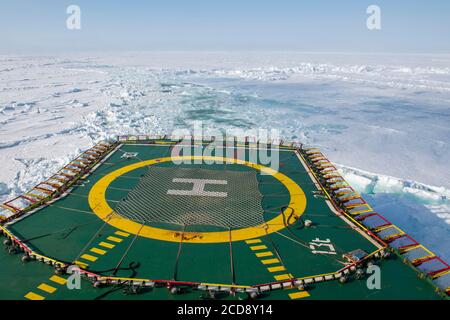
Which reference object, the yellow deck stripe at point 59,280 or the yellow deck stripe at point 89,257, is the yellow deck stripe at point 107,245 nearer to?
the yellow deck stripe at point 89,257

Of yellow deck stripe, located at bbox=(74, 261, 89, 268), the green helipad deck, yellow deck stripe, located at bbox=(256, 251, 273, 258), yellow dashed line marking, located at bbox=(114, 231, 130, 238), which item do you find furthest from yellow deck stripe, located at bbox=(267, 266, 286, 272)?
yellow deck stripe, located at bbox=(74, 261, 89, 268)

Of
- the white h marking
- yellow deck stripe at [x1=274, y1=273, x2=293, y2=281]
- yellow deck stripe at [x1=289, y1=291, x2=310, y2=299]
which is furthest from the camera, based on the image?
the white h marking

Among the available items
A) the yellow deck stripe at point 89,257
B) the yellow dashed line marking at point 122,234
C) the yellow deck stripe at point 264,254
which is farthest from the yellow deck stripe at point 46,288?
the yellow deck stripe at point 264,254

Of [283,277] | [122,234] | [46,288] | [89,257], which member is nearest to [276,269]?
[283,277]

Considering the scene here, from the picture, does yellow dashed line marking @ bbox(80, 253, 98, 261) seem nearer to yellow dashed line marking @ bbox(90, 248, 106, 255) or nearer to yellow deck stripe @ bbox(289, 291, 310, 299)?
yellow dashed line marking @ bbox(90, 248, 106, 255)

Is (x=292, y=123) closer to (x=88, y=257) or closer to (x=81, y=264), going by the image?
(x=88, y=257)

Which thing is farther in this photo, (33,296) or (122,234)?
(122,234)
